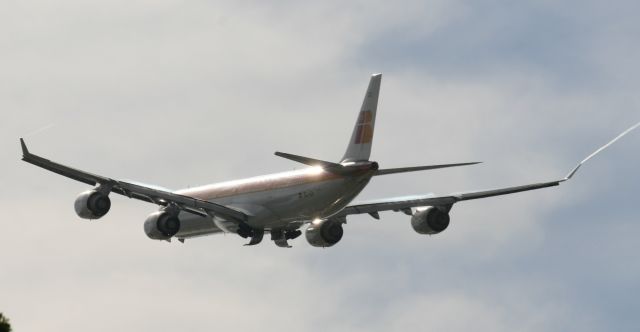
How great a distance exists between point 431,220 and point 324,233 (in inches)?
257

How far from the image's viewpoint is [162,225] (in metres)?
101

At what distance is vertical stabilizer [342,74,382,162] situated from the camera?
97188 mm

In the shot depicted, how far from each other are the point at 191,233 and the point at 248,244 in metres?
6.98

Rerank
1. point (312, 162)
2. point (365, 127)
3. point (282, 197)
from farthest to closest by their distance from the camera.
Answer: point (282, 197) → point (365, 127) → point (312, 162)

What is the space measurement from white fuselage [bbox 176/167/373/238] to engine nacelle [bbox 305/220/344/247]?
1.17 metres

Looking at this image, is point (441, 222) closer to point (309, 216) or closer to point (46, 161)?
point (309, 216)

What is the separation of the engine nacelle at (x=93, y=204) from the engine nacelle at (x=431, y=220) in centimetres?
1884

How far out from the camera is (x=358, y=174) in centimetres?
9612

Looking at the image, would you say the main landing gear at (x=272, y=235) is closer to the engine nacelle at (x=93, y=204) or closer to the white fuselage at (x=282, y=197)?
the white fuselage at (x=282, y=197)

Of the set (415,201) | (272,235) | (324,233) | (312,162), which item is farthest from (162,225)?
(415,201)

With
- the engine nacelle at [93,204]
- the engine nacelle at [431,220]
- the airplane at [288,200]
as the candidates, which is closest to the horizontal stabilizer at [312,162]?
the airplane at [288,200]

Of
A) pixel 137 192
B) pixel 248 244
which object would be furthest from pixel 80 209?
pixel 248 244

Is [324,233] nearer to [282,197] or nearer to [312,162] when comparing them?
[282,197]

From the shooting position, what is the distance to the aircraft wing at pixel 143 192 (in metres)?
97.8
